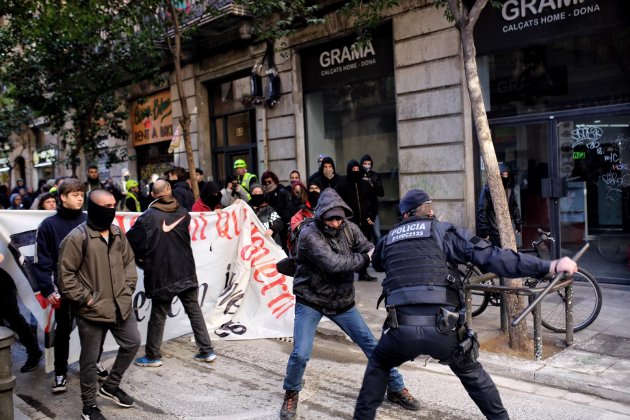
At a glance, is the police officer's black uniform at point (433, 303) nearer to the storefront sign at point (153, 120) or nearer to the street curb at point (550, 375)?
the street curb at point (550, 375)

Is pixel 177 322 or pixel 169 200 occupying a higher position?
pixel 169 200

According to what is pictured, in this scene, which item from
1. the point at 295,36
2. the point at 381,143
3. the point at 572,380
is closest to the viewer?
the point at 572,380

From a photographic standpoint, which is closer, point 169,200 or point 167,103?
point 169,200

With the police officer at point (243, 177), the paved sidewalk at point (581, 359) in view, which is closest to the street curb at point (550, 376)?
the paved sidewalk at point (581, 359)

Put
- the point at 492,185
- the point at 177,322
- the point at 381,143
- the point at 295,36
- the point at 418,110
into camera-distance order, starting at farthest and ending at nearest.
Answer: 1. the point at 295,36
2. the point at 381,143
3. the point at 418,110
4. the point at 177,322
5. the point at 492,185

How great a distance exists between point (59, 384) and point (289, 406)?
2.28 metres

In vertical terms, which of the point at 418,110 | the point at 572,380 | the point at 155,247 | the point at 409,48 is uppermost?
the point at 409,48

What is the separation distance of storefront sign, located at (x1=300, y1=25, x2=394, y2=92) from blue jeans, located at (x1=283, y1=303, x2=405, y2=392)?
7.69 metres

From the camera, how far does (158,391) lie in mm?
5234

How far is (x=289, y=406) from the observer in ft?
14.6

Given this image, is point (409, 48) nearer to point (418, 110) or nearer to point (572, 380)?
point (418, 110)

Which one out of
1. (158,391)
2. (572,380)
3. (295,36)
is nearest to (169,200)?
(158,391)

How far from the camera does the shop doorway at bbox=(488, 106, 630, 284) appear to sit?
8.54m

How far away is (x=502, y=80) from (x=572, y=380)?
626 centimetres
